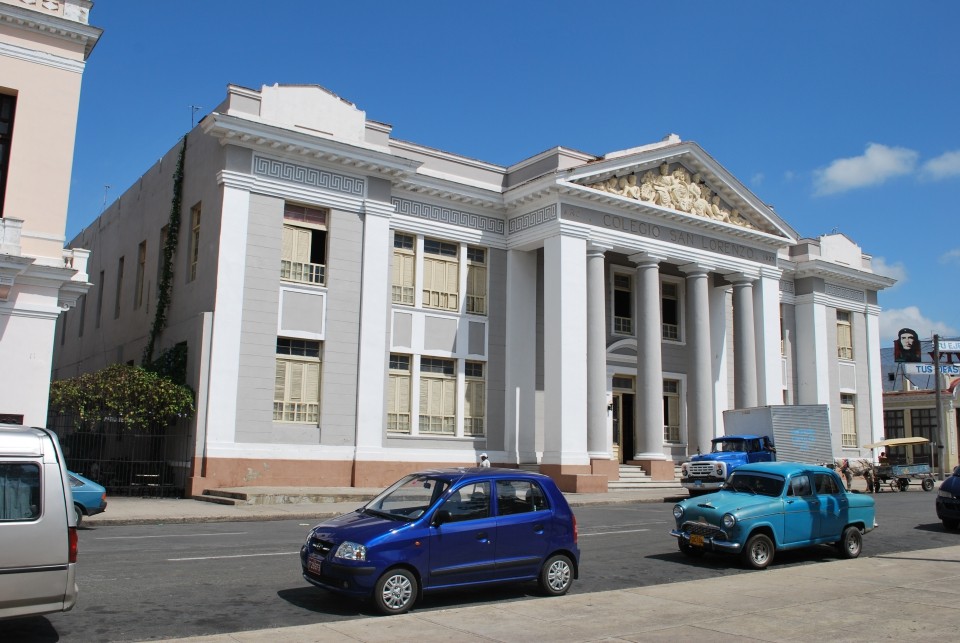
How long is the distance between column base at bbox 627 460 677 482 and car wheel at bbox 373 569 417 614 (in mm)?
21249

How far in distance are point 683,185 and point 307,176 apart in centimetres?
1429

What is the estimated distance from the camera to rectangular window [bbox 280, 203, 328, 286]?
2506cm

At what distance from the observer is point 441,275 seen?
28.6m

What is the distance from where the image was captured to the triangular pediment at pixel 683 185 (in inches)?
1160

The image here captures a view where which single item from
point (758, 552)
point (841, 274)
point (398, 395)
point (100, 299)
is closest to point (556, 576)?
→ point (758, 552)

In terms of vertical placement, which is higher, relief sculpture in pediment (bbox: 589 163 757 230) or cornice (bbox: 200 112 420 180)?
relief sculpture in pediment (bbox: 589 163 757 230)

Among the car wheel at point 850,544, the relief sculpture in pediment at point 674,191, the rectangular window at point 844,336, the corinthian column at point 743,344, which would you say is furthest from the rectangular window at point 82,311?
the rectangular window at point 844,336

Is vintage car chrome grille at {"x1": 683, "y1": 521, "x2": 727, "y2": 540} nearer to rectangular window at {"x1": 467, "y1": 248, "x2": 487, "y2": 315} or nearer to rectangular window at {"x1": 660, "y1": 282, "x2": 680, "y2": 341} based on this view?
rectangular window at {"x1": 467, "y1": 248, "x2": 487, "y2": 315}

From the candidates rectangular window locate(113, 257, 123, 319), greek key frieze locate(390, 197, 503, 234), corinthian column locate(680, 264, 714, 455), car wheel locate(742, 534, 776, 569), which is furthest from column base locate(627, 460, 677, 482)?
rectangular window locate(113, 257, 123, 319)

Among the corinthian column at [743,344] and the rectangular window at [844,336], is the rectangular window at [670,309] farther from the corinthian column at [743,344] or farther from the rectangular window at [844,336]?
the rectangular window at [844,336]

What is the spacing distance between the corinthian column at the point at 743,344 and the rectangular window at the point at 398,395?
13743 millimetres

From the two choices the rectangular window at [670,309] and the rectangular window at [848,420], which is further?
the rectangular window at [848,420]

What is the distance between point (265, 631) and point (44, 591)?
76.8 inches

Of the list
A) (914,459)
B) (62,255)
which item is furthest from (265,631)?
(914,459)
